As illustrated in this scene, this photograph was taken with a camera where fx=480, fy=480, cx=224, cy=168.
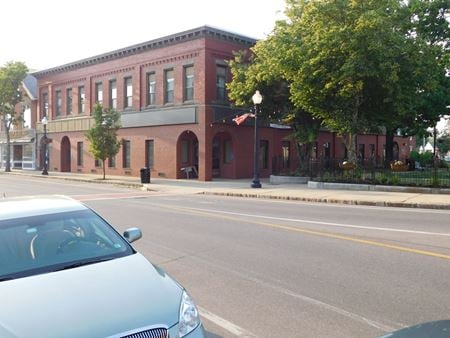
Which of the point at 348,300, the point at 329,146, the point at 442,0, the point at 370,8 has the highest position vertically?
the point at 442,0

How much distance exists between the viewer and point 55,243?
15.1 feet

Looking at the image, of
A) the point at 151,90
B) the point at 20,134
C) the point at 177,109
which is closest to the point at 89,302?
the point at 177,109

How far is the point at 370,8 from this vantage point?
21891 mm

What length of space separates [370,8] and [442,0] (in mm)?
13567

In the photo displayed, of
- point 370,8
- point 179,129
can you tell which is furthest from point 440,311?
point 179,129

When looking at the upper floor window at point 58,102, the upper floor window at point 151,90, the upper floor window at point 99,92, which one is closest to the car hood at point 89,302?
the upper floor window at point 151,90

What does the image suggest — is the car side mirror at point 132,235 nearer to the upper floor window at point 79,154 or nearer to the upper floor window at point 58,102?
the upper floor window at point 79,154

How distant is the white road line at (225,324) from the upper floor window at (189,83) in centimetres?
2703

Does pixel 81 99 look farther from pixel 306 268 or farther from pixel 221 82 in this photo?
pixel 306 268

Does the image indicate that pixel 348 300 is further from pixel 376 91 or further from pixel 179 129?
pixel 179 129

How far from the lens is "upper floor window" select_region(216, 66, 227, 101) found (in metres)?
31.5

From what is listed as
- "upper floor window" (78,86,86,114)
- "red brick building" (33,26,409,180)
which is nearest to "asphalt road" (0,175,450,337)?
"red brick building" (33,26,409,180)

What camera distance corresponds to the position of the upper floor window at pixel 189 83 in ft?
104

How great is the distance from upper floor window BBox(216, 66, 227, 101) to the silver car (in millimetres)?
26830
